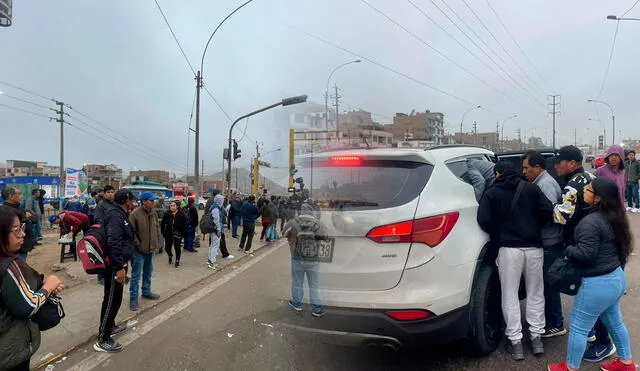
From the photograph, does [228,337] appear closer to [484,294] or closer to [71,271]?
[484,294]

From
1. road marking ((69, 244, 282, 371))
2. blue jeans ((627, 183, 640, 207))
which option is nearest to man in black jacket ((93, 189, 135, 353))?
road marking ((69, 244, 282, 371))

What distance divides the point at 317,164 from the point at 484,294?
70.5 inches

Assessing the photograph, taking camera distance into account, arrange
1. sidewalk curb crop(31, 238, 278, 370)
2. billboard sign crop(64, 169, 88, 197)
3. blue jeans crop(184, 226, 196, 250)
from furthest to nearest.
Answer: billboard sign crop(64, 169, 88, 197)
blue jeans crop(184, 226, 196, 250)
sidewalk curb crop(31, 238, 278, 370)

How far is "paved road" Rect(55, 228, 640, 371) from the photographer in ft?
11.7

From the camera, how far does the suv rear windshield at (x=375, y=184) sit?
9.52ft

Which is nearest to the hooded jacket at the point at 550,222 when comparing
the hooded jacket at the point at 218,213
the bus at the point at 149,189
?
the hooded jacket at the point at 218,213

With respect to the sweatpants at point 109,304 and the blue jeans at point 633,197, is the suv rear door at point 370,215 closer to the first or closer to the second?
the sweatpants at point 109,304

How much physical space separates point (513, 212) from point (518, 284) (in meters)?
0.63

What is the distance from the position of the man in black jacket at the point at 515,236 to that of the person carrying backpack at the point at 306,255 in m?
1.36

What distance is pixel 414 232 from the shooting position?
281 centimetres

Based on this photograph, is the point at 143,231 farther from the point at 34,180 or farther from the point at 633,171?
the point at 34,180

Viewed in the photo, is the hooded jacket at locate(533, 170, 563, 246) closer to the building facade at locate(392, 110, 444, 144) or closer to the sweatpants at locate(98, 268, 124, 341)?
the building facade at locate(392, 110, 444, 144)

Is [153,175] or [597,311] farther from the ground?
[153,175]

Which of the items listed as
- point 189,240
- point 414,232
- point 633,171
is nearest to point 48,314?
point 414,232
